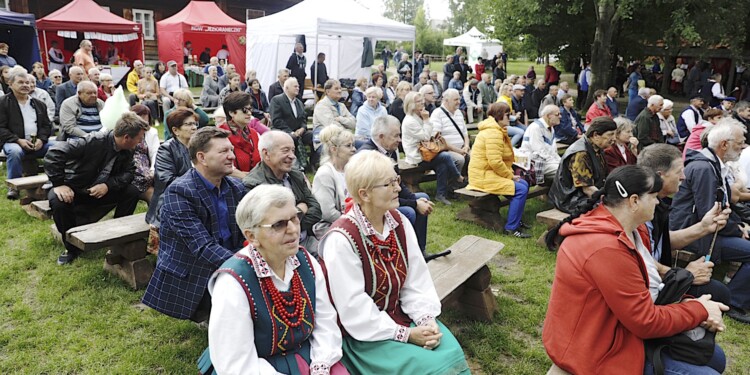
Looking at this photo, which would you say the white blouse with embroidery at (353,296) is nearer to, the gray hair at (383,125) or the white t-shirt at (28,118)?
the gray hair at (383,125)

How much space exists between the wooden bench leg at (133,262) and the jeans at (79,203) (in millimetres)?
640

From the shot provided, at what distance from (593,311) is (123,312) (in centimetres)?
323

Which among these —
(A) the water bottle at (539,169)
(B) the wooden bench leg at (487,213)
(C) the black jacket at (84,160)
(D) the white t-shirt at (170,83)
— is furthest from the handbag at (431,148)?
(D) the white t-shirt at (170,83)

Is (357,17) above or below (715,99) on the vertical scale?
above

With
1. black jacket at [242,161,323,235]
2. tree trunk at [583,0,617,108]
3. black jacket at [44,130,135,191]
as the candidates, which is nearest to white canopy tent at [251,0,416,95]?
tree trunk at [583,0,617,108]

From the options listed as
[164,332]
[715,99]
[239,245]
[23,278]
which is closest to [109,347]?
[164,332]

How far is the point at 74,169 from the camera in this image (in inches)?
182

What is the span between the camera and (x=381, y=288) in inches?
107

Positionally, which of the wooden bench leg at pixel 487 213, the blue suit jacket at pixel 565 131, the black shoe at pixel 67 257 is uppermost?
the blue suit jacket at pixel 565 131

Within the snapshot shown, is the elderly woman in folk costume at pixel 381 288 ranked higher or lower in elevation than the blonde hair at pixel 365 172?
lower

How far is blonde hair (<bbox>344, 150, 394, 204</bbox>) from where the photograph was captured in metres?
2.74

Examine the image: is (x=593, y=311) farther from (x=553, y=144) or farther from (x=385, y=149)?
(x=553, y=144)

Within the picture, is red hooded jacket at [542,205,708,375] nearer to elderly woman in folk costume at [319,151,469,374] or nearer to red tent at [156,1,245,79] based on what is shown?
elderly woman in folk costume at [319,151,469,374]

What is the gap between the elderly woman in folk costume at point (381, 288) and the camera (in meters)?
2.53
